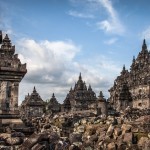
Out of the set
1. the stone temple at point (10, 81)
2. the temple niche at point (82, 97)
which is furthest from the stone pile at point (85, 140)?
the temple niche at point (82, 97)

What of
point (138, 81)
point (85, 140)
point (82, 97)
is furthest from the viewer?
point (82, 97)

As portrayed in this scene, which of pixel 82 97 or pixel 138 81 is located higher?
pixel 138 81

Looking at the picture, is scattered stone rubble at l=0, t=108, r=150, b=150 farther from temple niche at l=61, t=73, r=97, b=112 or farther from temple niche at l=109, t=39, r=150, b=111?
temple niche at l=61, t=73, r=97, b=112

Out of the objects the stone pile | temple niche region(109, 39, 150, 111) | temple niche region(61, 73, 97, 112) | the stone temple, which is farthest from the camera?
temple niche region(61, 73, 97, 112)

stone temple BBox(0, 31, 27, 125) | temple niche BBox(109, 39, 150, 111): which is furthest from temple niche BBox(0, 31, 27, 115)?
temple niche BBox(109, 39, 150, 111)

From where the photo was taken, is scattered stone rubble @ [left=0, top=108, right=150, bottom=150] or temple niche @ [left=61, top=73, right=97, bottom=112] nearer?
scattered stone rubble @ [left=0, top=108, right=150, bottom=150]

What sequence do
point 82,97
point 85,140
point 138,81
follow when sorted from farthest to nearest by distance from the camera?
point 82,97 < point 138,81 < point 85,140

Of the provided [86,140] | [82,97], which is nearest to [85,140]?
[86,140]

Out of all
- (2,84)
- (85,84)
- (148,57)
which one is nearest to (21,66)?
(2,84)

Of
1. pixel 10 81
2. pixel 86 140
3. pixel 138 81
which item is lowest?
pixel 86 140

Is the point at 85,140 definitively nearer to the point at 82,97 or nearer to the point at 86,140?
the point at 86,140

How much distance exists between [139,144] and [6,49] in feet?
26.4

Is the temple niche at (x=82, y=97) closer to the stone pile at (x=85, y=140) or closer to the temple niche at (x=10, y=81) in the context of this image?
the stone pile at (x=85, y=140)

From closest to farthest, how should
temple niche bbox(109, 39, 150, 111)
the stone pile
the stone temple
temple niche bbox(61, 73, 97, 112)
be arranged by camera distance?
the stone pile → the stone temple → temple niche bbox(109, 39, 150, 111) → temple niche bbox(61, 73, 97, 112)
